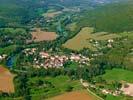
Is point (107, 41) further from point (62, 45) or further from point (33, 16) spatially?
point (33, 16)

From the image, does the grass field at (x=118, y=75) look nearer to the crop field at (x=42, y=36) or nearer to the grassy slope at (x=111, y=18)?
the crop field at (x=42, y=36)

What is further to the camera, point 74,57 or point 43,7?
point 43,7

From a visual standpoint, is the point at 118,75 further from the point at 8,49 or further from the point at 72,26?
the point at 72,26

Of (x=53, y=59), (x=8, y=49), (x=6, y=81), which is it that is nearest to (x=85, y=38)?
(x=8, y=49)

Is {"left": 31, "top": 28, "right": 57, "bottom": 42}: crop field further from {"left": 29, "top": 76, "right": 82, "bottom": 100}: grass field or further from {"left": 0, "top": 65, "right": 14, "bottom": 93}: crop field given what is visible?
{"left": 29, "top": 76, "right": 82, "bottom": 100}: grass field

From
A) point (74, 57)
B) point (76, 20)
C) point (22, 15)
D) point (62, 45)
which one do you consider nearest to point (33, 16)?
point (22, 15)

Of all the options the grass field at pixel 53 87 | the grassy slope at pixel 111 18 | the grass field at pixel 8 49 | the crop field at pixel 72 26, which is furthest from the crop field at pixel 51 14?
the grass field at pixel 53 87
